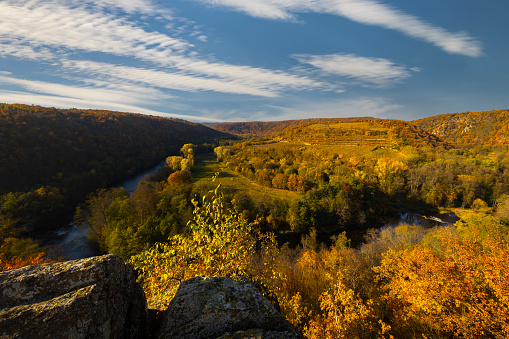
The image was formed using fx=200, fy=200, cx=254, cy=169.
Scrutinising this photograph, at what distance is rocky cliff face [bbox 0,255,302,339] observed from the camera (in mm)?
3428

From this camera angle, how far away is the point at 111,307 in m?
4.09

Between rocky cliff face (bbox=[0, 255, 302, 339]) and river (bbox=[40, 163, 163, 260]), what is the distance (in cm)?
4213

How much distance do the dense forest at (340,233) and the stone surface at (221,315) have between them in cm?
129

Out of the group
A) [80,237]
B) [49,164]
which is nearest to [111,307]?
[80,237]

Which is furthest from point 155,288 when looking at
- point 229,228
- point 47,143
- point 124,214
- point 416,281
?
point 47,143

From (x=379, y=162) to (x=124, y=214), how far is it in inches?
3159

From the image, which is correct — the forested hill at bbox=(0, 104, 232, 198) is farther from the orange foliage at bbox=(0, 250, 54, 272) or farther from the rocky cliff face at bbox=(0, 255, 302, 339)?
the rocky cliff face at bbox=(0, 255, 302, 339)

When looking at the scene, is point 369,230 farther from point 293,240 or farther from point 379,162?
point 379,162

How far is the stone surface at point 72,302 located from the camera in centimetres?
335

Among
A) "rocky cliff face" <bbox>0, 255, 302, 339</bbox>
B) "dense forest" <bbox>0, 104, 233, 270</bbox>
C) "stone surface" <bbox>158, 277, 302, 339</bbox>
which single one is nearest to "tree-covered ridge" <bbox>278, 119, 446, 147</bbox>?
"dense forest" <bbox>0, 104, 233, 270</bbox>

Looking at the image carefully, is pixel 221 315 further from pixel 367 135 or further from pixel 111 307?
pixel 367 135

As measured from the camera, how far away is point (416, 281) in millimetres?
13797

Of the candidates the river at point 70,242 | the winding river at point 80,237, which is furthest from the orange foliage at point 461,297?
the river at point 70,242

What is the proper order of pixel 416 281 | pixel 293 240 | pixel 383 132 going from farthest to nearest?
pixel 383 132 → pixel 293 240 → pixel 416 281
